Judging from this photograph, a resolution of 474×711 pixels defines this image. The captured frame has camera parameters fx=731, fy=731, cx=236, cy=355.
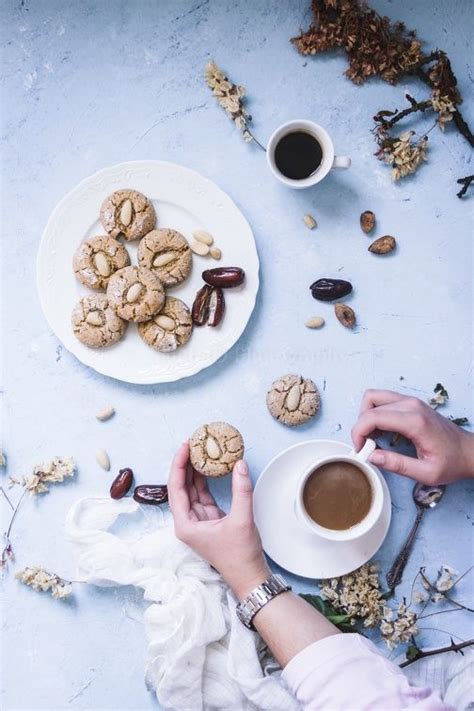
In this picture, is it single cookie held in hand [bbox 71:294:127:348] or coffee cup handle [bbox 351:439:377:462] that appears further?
single cookie held in hand [bbox 71:294:127:348]

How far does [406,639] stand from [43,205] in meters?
1.35

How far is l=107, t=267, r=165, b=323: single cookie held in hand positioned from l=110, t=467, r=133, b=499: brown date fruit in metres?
0.38

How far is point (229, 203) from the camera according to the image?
5.67ft

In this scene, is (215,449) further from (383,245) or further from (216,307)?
(383,245)

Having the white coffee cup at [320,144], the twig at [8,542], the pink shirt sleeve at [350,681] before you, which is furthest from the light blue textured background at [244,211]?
the pink shirt sleeve at [350,681]

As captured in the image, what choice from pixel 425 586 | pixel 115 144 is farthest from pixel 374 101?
pixel 425 586

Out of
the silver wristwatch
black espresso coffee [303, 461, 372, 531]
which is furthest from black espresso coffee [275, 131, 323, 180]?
the silver wristwatch

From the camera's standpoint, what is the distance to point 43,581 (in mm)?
1741

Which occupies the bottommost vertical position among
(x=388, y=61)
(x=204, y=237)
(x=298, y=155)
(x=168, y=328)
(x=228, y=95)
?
(x=168, y=328)

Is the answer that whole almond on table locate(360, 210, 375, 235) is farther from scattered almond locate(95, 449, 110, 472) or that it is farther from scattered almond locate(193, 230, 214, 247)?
scattered almond locate(95, 449, 110, 472)

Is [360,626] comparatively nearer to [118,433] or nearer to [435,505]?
[435,505]

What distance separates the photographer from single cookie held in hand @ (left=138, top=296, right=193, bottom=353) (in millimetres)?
1701

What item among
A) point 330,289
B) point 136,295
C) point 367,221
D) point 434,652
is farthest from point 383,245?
point 434,652

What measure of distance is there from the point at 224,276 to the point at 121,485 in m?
0.56
